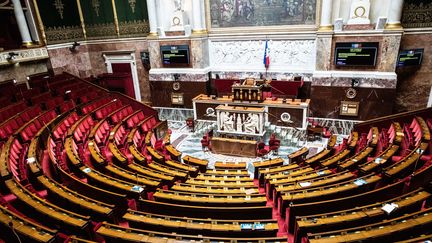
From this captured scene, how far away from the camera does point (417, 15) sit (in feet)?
35.1

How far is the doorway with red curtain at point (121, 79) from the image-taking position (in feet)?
51.5

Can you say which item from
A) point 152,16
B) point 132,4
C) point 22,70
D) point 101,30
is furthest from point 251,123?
point 22,70

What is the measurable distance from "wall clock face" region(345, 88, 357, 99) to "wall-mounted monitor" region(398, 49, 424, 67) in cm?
197

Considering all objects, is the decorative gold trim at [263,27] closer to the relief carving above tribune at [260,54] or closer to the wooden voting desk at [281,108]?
the relief carving above tribune at [260,54]

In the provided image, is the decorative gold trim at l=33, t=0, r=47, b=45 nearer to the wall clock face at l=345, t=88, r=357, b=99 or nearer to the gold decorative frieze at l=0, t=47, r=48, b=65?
the gold decorative frieze at l=0, t=47, r=48, b=65

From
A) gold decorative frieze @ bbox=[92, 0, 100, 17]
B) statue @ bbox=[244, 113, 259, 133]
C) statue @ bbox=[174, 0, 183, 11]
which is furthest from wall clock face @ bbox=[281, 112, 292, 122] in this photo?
gold decorative frieze @ bbox=[92, 0, 100, 17]

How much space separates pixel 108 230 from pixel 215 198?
6.99 feet

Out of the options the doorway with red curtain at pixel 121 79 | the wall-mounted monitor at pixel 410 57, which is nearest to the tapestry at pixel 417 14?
the wall-mounted monitor at pixel 410 57

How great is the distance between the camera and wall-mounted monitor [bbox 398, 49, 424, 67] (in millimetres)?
10828

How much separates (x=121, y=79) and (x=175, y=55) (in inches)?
160

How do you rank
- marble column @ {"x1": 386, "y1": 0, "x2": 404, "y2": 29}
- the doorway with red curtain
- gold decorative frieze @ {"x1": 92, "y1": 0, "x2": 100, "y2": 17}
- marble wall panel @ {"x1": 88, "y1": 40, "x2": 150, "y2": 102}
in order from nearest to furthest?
1. marble column @ {"x1": 386, "y1": 0, "x2": 404, "y2": 29}
2. gold decorative frieze @ {"x1": 92, "y1": 0, "x2": 100, "y2": 17}
3. marble wall panel @ {"x1": 88, "y1": 40, "x2": 150, "y2": 102}
4. the doorway with red curtain

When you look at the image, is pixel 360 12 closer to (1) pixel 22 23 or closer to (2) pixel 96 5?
Answer: (2) pixel 96 5

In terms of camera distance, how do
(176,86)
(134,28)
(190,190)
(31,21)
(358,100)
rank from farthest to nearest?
1. (134,28)
2. (176,86)
3. (31,21)
4. (358,100)
5. (190,190)

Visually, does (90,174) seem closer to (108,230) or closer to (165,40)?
(108,230)
